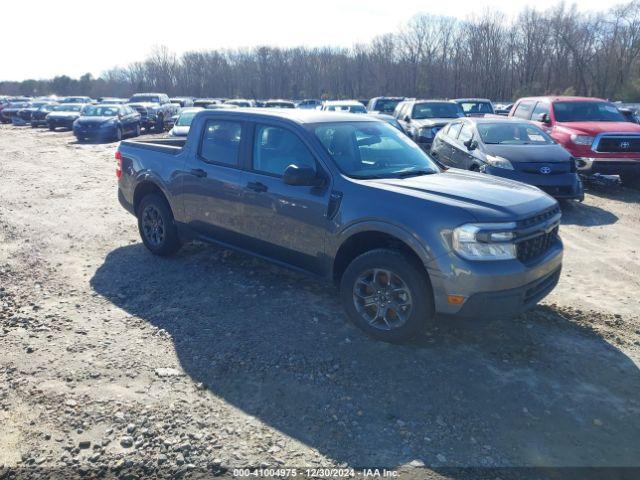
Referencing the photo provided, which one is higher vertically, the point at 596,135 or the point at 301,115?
the point at 301,115

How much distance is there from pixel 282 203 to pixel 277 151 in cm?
55

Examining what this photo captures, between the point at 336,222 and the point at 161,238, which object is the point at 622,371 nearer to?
the point at 336,222

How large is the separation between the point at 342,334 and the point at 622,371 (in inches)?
87.3

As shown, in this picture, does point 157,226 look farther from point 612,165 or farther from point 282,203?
point 612,165

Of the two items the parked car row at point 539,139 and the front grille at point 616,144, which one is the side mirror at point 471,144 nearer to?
the parked car row at point 539,139

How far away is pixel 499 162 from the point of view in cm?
890

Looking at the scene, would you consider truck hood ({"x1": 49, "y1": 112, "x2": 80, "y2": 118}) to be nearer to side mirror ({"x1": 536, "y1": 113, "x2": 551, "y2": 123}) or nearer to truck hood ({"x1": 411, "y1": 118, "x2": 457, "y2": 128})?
truck hood ({"x1": 411, "y1": 118, "x2": 457, "y2": 128})

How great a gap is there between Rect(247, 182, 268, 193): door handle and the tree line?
144 feet

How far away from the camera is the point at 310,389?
3617 millimetres

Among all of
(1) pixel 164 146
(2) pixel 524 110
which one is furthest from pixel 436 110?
(1) pixel 164 146

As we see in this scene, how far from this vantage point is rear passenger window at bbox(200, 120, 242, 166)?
529 centimetres

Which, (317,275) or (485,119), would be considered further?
(485,119)

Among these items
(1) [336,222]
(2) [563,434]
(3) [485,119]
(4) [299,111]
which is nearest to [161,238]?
(4) [299,111]

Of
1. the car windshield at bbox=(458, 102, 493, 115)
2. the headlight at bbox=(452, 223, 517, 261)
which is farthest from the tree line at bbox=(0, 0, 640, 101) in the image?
the headlight at bbox=(452, 223, 517, 261)
